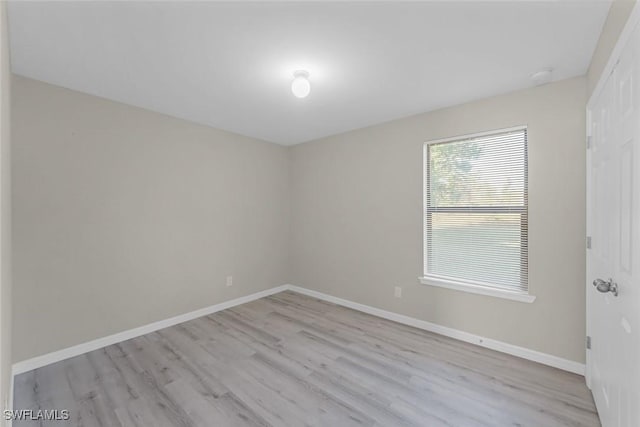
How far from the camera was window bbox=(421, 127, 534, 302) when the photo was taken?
2.46m

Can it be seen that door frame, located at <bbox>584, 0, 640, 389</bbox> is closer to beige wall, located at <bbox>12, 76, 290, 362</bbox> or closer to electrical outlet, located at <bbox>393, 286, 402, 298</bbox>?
electrical outlet, located at <bbox>393, 286, 402, 298</bbox>

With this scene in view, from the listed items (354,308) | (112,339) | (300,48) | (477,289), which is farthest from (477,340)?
(112,339)

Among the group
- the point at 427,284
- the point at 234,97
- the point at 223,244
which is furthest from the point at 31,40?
the point at 427,284

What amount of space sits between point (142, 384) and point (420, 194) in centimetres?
307

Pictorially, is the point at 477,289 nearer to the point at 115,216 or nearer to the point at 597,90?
the point at 597,90

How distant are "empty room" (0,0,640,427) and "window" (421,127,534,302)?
0.06 feet

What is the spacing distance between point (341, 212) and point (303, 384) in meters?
2.21

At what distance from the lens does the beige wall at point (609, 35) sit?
48.6 inches

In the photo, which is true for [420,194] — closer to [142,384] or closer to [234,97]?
[234,97]

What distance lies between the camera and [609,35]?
147 cm

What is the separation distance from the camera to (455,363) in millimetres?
2322

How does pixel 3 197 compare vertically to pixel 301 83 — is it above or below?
below

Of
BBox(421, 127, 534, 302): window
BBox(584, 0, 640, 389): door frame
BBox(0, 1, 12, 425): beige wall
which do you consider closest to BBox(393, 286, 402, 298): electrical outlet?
BBox(421, 127, 534, 302): window

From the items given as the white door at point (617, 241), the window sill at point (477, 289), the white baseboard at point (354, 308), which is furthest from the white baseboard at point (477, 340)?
the window sill at point (477, 289)
